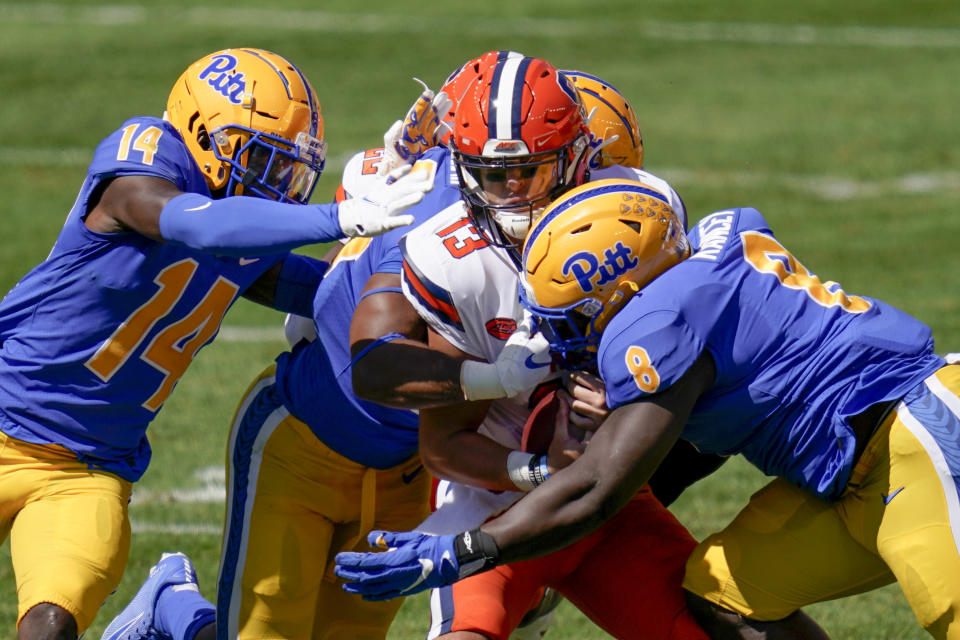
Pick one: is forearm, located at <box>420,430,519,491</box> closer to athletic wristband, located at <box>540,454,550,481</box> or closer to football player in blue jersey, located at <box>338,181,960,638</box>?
athletic wristband, located at <box>540,454,550,481</box>

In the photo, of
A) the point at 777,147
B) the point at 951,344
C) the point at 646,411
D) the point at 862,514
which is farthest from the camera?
the point at 777,147

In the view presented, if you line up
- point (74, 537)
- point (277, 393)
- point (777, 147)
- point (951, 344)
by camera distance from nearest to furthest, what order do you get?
point (74, 537) < point (277, 393) < point (951, 344) < point (777, 147)

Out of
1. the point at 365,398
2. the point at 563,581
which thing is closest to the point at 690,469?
the point at 563,581

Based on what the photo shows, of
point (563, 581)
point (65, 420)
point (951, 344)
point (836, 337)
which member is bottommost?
point (951, 344)

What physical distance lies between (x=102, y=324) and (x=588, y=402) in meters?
1.57

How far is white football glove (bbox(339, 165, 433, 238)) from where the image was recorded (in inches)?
150

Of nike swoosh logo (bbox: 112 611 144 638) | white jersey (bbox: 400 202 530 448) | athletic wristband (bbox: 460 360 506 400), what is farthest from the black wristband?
nike swoosh logo (bbox: 112 611 144 638)

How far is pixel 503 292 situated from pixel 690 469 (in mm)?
1152

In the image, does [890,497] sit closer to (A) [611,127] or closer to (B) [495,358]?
(B) [495,358]

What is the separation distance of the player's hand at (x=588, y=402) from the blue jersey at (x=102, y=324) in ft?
Answer: 4.31

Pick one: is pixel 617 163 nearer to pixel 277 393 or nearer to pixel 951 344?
pixel 277 393

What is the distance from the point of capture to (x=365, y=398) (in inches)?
161

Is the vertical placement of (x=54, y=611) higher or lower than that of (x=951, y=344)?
higher

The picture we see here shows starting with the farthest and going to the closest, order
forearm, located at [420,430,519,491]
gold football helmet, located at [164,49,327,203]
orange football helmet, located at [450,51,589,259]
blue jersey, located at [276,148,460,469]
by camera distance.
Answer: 1. gold football helmet, located at [164,49,327,203]
2. blue jersey, located at [276,148,460,469]
3. orange football helmet, located at [450,51,589,259]
4. forearm, located at [420,430,519,491]
